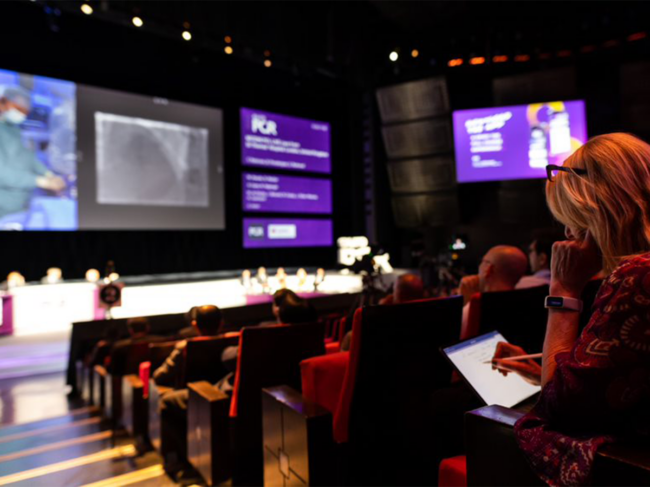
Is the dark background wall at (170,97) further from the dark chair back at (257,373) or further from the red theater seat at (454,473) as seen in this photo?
the red theater seat at (454,473)

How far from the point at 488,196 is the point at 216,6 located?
16.9 ft

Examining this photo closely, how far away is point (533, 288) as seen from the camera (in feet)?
6.65

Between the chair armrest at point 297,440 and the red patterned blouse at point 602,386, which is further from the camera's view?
the chair armrest at point 297,440

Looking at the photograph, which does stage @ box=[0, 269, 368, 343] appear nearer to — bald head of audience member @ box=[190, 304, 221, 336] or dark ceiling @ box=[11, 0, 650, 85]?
bald head of audience member @ box=[190, 304, 221, 336]

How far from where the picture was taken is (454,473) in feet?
3.91

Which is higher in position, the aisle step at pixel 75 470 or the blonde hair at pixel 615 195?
the blonde hair at pixel 615 195

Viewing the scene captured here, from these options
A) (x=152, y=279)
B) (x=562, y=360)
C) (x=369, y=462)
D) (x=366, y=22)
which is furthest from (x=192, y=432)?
(x=366, y=22)

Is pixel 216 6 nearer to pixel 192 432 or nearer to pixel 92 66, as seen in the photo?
pixel 92 66

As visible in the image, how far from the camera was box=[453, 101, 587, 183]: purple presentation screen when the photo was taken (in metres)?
6.91

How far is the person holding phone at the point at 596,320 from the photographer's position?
0.75 meters

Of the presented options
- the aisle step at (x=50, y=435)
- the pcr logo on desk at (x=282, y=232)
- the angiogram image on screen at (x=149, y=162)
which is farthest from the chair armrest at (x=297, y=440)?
the pcr logo on desk at (x=282, y=232)

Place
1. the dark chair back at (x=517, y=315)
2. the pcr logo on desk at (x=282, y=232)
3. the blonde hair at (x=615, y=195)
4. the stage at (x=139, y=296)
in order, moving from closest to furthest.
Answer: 1. the blonde hair at (x=615, y=195)
2. the dark chair back at (x=517, y=315)
3. the stage at (x=139, y=296)
4. the pcr logo on desk at (x=282, y=232)

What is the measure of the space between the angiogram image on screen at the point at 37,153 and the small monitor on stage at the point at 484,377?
604cm

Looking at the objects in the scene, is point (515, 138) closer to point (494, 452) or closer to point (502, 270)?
point (502, 270)
